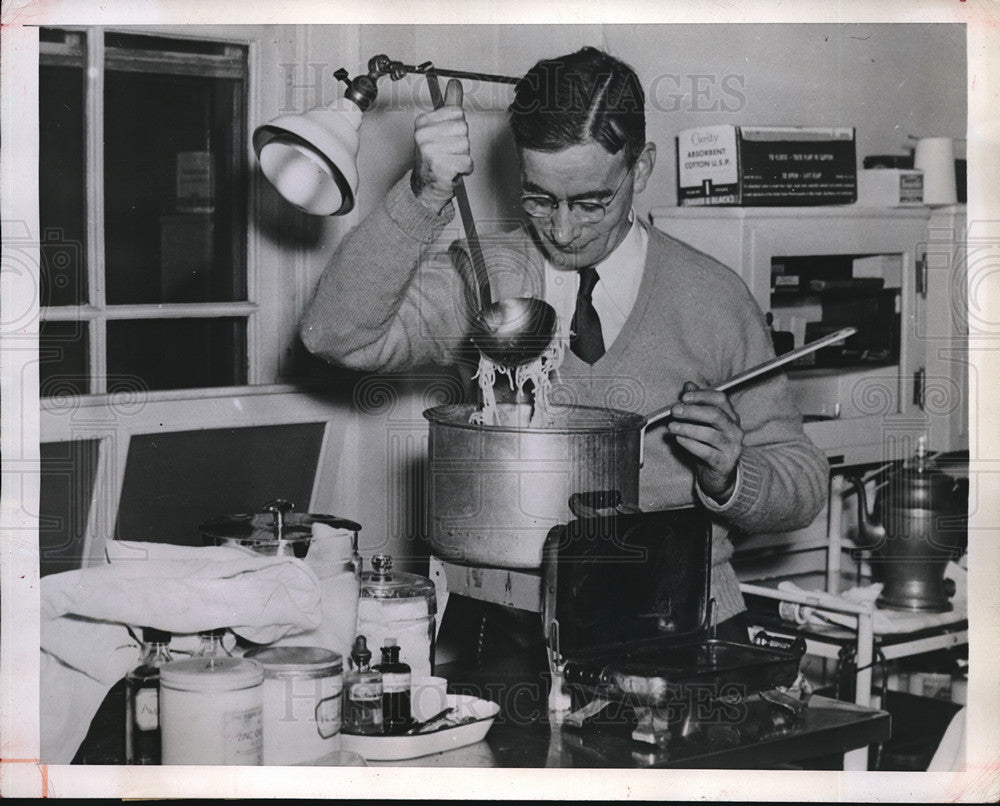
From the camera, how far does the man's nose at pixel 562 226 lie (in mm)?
2029

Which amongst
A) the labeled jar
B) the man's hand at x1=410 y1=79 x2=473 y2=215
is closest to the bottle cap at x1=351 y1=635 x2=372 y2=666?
the labeled jar

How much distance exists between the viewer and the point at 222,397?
2.28 m

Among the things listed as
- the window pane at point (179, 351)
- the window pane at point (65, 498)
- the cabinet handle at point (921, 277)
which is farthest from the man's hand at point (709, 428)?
the cabinet handle at point (921, 277)

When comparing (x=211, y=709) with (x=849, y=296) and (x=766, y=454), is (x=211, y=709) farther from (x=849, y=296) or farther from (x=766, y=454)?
(x=849, y=296)

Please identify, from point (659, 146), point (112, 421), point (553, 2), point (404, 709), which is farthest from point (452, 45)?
point (404, 709)

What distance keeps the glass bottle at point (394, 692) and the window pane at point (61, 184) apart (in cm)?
94

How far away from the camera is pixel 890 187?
2.92 m

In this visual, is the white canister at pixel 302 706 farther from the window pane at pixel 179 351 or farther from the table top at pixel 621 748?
the window pane at pixel 179 351

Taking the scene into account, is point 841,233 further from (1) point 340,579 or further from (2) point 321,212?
(1) point 340,579

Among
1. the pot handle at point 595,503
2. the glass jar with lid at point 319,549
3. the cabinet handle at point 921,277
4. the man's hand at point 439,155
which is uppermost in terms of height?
the man's hand at point 439,155

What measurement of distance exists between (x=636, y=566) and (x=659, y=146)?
1380 mm

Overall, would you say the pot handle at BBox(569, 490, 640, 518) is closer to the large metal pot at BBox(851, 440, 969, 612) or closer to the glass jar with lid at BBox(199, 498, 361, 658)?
the glass jar with lid at BBox(199, 498, 361, 658)

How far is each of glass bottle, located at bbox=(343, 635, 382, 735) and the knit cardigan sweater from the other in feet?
2.05

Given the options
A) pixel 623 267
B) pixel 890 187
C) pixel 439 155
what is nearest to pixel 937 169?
pixel 890 187
